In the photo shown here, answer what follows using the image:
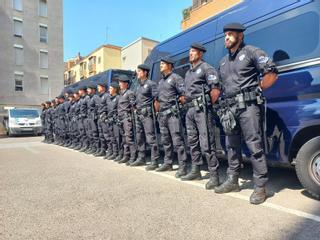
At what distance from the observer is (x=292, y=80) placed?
4207 millimetres

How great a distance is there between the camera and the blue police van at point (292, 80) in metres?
3.98

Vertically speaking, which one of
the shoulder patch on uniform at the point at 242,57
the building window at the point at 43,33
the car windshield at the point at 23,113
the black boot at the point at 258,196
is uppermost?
the building window at the point at 43,33

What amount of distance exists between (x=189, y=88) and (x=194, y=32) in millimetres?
1378

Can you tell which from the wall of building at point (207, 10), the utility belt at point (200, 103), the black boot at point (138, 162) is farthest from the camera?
the wall of building at point (207, 10)

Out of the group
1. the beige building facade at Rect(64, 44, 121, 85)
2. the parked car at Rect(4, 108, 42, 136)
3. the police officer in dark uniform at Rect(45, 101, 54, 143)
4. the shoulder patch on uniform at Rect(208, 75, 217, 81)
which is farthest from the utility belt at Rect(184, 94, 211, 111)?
the beige building facade at Rect(64, 44, 121, 85)

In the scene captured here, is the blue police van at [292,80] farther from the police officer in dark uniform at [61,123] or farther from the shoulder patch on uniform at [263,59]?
the police officer in dark uniform at [61,123]

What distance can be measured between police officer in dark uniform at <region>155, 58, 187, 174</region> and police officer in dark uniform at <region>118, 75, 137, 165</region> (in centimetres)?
130

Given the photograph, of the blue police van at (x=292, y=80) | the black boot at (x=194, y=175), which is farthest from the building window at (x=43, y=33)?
the blue police van at (x=292, y=80)

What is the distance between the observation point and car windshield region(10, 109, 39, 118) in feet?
67.0

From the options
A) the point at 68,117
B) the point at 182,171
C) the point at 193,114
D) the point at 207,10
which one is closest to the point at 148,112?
the point at 182,171

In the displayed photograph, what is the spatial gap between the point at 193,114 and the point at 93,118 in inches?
176

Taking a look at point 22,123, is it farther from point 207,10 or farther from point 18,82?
point 18,82

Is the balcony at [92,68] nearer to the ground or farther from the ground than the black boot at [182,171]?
farther from the ground

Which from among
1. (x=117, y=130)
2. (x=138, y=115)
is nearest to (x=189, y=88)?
(x=138, y=115)
